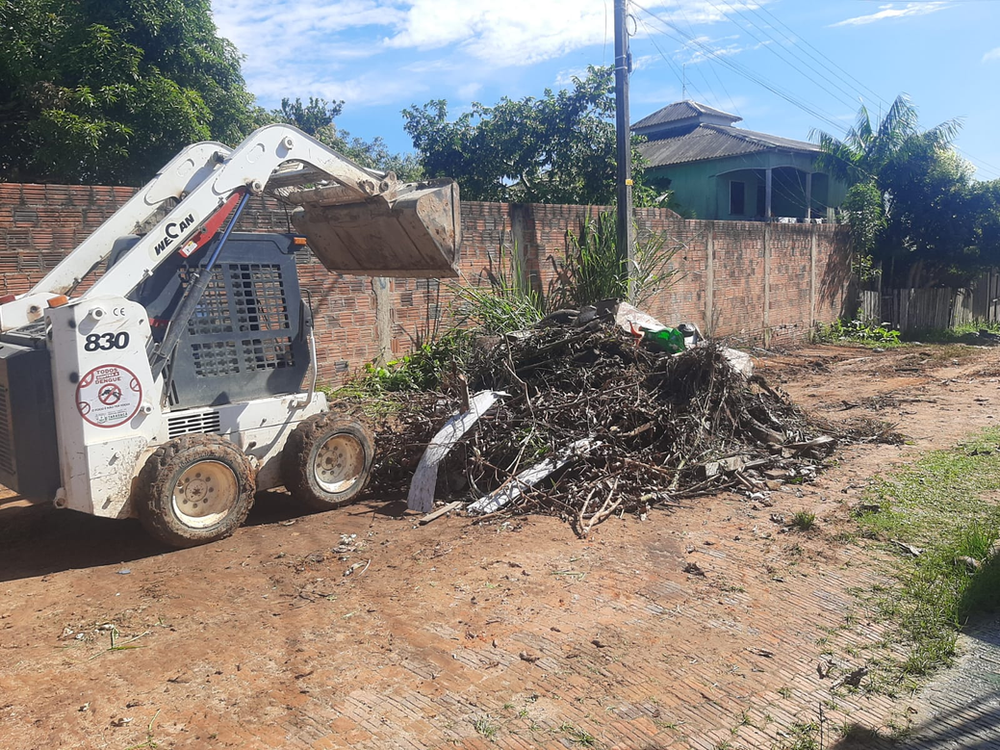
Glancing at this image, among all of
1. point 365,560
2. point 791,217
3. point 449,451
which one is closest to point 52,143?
point 449,451

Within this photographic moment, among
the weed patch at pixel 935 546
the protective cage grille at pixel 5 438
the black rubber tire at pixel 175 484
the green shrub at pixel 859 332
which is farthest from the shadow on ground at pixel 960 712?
the green shrub at pixel 859 332

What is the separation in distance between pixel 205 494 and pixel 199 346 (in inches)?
42.5

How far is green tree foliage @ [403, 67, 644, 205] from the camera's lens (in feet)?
58.2

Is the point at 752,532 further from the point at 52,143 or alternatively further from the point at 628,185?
the point at 52,143

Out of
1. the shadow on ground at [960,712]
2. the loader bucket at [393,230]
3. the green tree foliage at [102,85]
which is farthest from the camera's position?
the green tree foliage at [102,85]

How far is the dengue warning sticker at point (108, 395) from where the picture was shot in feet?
15.8

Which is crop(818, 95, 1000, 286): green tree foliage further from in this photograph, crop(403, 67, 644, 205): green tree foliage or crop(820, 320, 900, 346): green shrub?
crop(403, 67, 644, 205): green tree foliage

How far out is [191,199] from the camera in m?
5.37

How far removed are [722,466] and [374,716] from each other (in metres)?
4.50

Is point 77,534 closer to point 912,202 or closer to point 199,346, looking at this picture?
point 199,346

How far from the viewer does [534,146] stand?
1811 cm

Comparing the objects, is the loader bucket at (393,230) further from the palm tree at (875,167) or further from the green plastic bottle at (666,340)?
the palm tree at (875,167)

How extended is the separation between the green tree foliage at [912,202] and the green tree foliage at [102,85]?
16.1 meters

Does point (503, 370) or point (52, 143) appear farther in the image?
point (52, 143)
